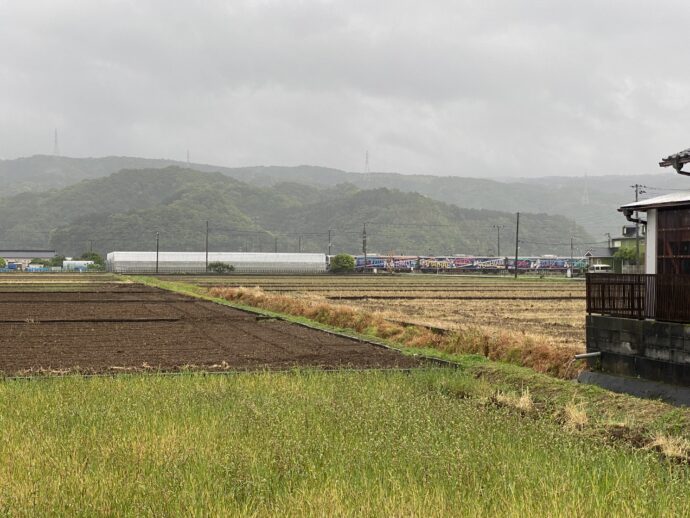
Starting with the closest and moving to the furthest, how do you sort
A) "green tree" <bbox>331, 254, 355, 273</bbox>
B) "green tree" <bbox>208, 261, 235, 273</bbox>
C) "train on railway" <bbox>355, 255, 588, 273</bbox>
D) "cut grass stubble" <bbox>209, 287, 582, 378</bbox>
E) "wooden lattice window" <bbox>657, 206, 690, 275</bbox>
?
"wooden lattice window" <bbox>657, 206, 690, 275</bbox> < "cut grass stubble" <bbox>209, 287, 582, 378</bbox> < "green tree" <bbox>208, 261, 235, 273</bbox> < "green tree" <bbox>331, 254, 355, 273</bbox> < "train on railway" <bbox>355, 255, 588, 273</bbox>

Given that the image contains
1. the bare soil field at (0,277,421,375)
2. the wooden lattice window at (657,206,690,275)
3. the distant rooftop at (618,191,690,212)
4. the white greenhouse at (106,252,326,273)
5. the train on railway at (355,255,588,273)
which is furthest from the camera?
the train on railway at (355,255,588,273)

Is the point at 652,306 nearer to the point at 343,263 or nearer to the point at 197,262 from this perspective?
the point at 343,263

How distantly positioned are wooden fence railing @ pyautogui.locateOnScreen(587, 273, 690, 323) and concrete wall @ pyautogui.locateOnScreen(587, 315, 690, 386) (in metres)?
0.40

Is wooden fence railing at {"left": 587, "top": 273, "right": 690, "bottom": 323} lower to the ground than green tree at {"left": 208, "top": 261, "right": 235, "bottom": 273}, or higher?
higher

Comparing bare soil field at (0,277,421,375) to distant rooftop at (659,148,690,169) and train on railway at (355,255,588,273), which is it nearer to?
distant rooftop at (659,148,690,169)

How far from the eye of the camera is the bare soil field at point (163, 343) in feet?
68.6

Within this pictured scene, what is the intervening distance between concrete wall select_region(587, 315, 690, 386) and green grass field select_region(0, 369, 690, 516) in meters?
4.56

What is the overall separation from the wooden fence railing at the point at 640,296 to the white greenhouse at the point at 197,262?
122m

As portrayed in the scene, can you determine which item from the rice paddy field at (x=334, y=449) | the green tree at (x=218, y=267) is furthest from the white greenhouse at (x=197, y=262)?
the rice paddy field at (x=334, y=449)

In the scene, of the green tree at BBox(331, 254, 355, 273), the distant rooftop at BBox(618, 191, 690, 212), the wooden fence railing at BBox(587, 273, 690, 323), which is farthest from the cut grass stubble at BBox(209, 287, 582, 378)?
the green tree at BBox(331, 254, 355, 273)

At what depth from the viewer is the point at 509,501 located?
8109 mm

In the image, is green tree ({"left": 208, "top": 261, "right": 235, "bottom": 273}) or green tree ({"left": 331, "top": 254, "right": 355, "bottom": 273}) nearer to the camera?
green tree ({"left": 208, "top": 261, "right": 235, "bottom": 273})

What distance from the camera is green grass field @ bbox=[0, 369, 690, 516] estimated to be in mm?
7973

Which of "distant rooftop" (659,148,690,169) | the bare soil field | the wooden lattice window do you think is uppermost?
"distant rooftop" (659,148,690,169)
